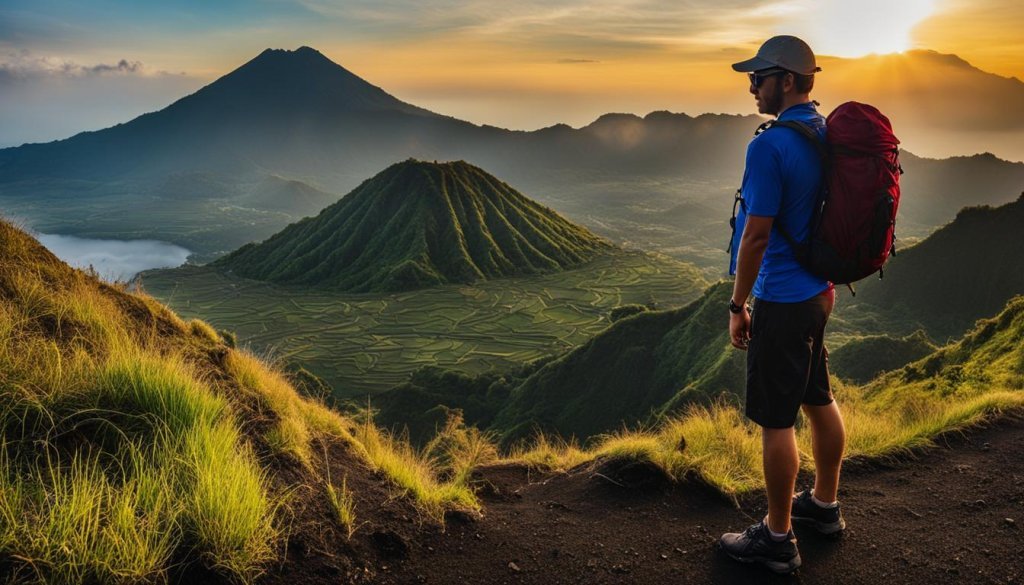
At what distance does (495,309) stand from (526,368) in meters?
69.6

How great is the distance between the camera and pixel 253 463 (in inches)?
180

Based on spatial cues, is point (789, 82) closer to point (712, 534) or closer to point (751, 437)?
point (712, 534)

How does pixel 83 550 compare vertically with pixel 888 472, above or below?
above

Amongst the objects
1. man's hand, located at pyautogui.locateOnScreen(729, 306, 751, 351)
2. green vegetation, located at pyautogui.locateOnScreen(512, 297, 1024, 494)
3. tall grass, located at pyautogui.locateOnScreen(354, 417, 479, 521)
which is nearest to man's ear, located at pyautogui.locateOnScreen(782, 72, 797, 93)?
man's hand, located at pyautogui.locateOnScreen(729, 306, 751, 351)

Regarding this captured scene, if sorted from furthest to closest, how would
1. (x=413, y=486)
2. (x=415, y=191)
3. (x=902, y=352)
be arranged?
(x=415, y=191) < (x=902, y=352) < (x=413, y=486)

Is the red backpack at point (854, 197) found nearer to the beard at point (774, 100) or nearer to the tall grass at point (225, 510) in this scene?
the beard at point (774, 100)

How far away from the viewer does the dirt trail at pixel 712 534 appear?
4379mm

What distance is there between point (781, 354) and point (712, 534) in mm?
1802

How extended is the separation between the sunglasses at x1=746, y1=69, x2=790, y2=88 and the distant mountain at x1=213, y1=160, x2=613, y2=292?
159m

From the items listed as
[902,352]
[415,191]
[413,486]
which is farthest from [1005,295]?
[415,191]

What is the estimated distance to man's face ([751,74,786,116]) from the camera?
14.1 ft

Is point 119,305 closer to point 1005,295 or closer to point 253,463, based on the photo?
point 253,463

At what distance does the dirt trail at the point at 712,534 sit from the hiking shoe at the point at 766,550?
0.08 metres

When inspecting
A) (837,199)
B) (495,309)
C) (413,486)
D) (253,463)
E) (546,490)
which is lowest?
(495,309)
